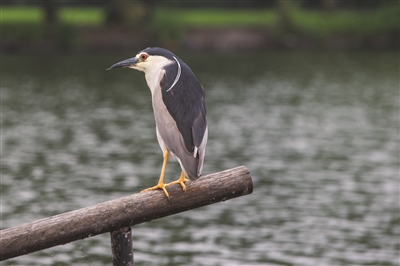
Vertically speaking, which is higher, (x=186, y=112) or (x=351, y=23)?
(x=186, y=112)

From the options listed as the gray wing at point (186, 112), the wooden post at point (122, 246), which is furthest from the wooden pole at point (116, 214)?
the gray wing at point (186, 112)

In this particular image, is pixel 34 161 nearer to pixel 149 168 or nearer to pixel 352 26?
pixel 149 168

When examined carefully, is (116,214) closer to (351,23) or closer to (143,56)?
(143,56)

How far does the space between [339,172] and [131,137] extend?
760 centimetres

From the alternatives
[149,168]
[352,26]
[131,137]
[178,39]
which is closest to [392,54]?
[352,26]

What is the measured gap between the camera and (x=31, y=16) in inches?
2426

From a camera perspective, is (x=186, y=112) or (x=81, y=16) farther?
(x=81, y=16)

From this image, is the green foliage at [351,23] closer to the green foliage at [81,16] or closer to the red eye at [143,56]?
the green foliage at [81,16]

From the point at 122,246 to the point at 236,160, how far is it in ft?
53.1

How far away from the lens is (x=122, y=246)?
598 centimetres

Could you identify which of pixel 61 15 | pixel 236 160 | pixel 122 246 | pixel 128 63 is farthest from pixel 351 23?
pixel 122 246

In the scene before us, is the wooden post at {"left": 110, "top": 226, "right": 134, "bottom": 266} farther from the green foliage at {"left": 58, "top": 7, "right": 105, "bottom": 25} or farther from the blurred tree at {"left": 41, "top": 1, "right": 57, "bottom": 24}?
the blurred tree at {"left": 41, "top": 1, "right": 57, "bottom": 24}

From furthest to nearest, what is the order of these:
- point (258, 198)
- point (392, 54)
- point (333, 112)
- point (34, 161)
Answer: point (392, 54)
point (333, 112)
point (34, 161)
point (258, 198)

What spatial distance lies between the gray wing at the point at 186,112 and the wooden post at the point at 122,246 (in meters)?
0.93
